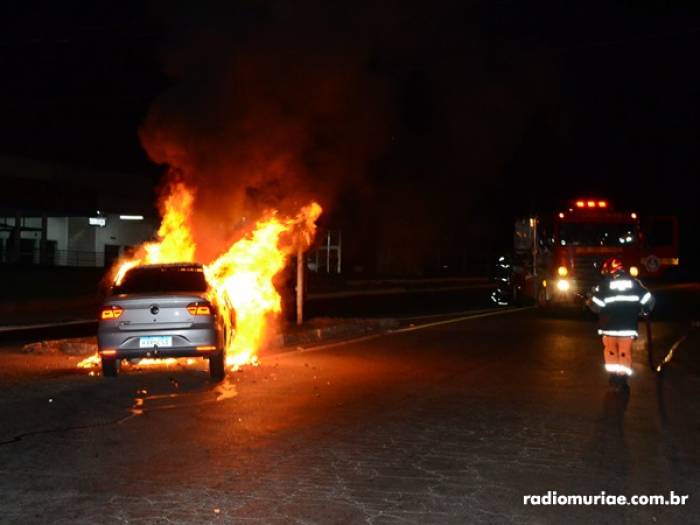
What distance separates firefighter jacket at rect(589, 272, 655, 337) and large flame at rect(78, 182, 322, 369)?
6.61 metres

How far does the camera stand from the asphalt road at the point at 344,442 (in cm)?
612

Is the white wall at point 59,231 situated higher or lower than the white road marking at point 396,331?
higher

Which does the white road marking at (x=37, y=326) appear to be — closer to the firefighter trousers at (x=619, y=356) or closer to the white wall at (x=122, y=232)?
the firefighter trousers at (x=619, y=356)

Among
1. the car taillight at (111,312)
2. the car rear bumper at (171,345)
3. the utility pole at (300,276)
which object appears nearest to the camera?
the car rear bumper at (171,345)

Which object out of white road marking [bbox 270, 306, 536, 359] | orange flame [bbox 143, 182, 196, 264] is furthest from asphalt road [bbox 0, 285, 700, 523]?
orange flame [bbox 143, 182, 196, 264]

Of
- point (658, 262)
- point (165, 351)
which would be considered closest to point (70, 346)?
point (165, 351)

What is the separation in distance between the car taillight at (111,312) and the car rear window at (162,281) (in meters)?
0.49

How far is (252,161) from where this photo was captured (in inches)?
750

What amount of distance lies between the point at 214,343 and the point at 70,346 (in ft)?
15.2

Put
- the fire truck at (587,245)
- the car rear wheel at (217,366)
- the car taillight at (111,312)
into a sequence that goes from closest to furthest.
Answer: the car taillight at (111,312) < the car rear wheel at (217,366) < the fire truck at (587,245)

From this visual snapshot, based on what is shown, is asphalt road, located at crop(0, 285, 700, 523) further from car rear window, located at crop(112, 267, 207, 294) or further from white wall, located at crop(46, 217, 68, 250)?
white wall, located at crop(46, 217, 68, 250)

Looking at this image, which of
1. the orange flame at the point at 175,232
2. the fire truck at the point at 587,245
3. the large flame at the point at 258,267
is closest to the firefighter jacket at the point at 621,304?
the large flame at the point at 258,267

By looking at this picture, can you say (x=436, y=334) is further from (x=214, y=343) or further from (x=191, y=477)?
(x=191, y=477)

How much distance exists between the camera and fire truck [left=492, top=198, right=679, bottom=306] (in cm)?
2431
